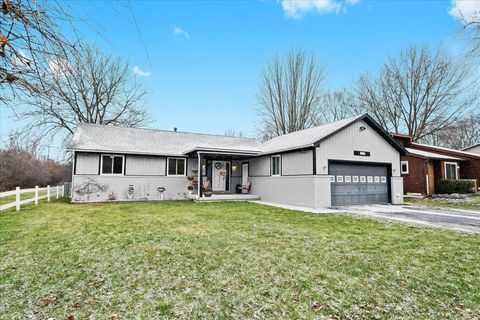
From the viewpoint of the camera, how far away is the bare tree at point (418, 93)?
73.5ft

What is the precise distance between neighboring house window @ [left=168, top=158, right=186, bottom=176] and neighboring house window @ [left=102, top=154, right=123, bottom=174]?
8.98 feet

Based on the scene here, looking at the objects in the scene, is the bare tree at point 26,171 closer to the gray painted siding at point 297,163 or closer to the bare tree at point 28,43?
the gray painted siding at point 297,163

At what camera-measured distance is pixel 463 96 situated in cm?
2231

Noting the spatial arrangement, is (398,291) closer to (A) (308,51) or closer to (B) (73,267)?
(B) (73,267)

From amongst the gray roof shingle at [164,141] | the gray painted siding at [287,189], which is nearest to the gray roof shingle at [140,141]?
the gray roof shingle at [164,141]

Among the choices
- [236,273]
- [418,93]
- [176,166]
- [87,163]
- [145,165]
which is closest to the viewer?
[236,273]

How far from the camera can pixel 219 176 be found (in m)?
A: 16.7

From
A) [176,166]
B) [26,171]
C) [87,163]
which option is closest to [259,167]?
[176,166]

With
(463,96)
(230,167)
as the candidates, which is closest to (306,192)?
(230,167)

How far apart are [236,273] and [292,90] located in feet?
80.5

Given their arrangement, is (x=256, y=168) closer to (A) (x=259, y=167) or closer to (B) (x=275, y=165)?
(A) (x=259, y=167)

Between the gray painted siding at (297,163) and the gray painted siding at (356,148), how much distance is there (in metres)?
0.40

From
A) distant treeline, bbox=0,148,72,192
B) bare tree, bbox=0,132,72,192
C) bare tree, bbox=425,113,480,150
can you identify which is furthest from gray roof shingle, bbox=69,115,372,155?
bare tree, bbox=425,113,480,150

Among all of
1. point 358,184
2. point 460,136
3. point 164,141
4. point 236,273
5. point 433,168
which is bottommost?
point 236,273
